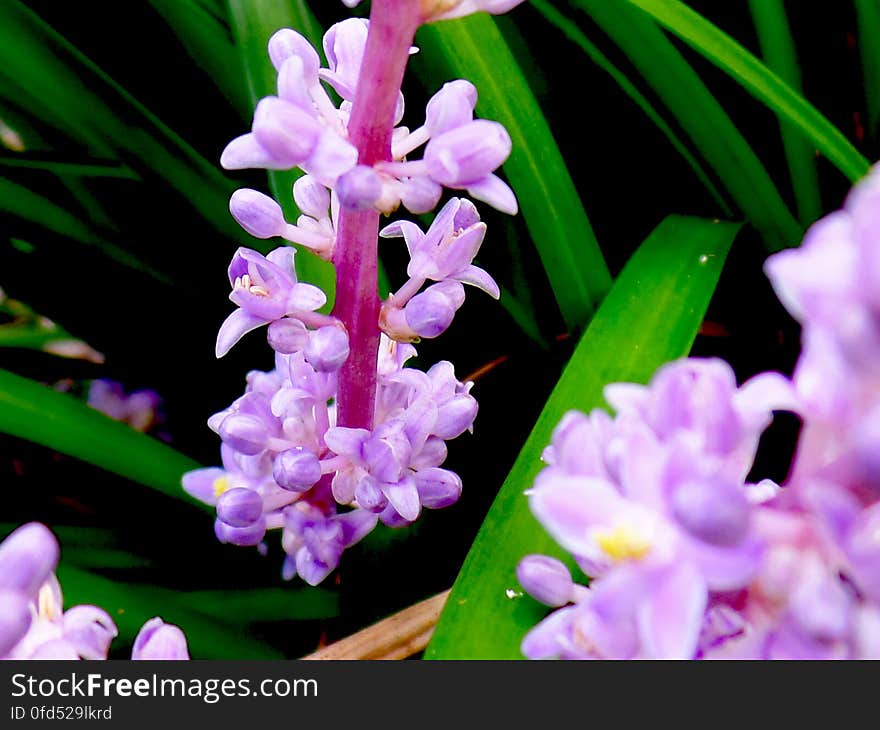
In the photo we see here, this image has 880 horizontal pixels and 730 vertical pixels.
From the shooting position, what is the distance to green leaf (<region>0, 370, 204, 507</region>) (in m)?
1.07

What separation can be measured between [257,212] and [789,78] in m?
0.84

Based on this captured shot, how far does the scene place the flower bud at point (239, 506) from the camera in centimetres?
83

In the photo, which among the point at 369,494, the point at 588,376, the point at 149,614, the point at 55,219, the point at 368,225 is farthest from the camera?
the point at 55,219

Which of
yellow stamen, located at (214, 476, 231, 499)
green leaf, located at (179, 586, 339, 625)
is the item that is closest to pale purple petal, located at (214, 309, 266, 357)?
yellow stamen, located at (214, 476, 231, 499)

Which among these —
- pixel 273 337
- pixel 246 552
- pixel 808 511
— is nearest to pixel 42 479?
pixel 246 552

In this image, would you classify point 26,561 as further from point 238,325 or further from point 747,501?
point 747,501

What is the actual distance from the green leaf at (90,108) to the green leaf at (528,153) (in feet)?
1.13

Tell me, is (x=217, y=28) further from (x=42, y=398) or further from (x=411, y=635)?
(x=411, y=635)

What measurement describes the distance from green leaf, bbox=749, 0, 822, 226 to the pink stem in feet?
2.24

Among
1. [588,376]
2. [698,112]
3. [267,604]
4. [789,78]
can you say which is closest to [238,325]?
[588,376]

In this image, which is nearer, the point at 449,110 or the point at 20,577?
the point at 20,577

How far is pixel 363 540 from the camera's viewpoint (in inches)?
40.6

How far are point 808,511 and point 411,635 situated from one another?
23.4 inches

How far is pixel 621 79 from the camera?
114 centimetres
